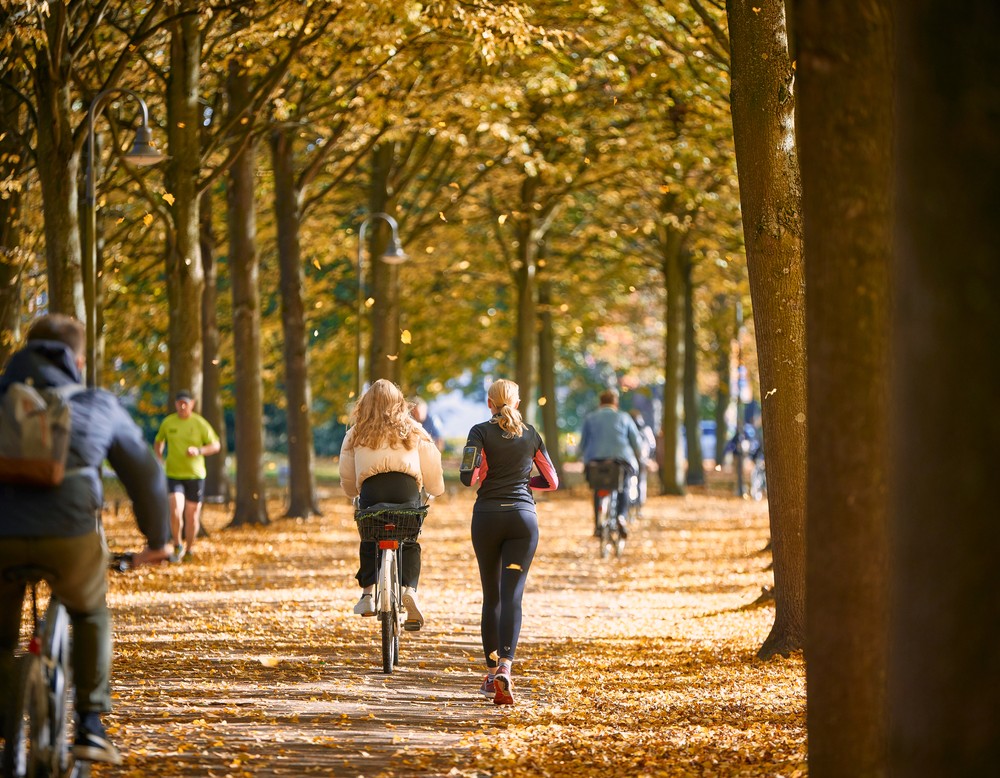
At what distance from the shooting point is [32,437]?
17.3 feet

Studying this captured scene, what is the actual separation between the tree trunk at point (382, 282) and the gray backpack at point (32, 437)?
A: 22.3 m

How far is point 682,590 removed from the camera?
653 inches

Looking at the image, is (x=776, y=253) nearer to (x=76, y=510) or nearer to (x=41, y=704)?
(x=76, y=510)

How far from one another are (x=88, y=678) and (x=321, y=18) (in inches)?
593

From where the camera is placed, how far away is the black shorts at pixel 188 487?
18.6 m

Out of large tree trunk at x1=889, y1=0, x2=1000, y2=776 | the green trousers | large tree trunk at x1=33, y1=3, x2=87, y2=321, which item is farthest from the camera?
large tree trunk at x1=33, y1=3, x2=87, y2=321

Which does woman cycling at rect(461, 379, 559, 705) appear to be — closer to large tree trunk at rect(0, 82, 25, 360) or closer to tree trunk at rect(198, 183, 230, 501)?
large tree trunk at rect(0, 82, 25, 360)

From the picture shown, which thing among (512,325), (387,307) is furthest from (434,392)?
(387,307)

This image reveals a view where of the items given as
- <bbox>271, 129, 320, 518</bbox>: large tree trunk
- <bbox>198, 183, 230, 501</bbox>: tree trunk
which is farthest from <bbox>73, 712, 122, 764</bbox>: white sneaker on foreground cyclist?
<bbox>271, 129, 320, 518</bbox>: large tree trunk

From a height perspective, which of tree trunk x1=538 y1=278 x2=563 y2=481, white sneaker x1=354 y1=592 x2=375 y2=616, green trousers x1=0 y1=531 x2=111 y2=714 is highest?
tree trunk x1=538 y1=278 x2=563 y2=481

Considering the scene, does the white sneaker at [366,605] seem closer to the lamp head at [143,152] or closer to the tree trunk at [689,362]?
the lamp head at [143,152]

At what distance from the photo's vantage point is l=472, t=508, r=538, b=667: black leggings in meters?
9.09

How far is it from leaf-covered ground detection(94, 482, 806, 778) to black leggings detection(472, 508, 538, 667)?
0.43 m

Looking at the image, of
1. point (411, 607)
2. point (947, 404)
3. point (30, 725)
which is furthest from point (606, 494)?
point (947, 404)
